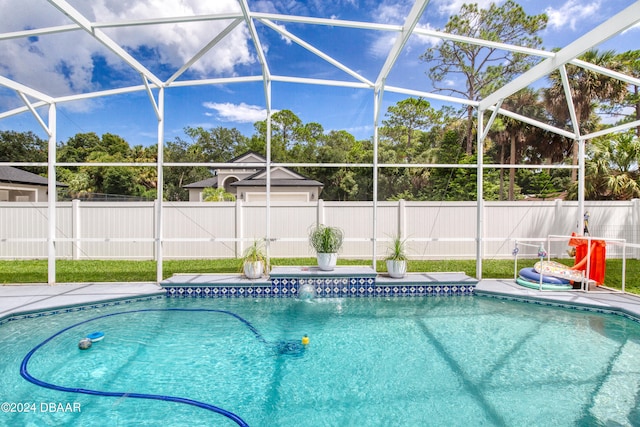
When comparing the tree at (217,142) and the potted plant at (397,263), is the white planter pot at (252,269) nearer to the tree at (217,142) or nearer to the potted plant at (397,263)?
the potted plant at (397,263)

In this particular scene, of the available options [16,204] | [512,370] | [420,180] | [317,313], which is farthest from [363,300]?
[420,180]

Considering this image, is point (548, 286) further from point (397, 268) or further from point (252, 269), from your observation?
point (252, 269)

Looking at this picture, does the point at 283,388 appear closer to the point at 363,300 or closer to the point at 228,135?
the point at 363,300

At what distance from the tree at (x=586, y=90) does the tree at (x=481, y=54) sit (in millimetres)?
3098

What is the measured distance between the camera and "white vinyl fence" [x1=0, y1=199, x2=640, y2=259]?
8.98 metres

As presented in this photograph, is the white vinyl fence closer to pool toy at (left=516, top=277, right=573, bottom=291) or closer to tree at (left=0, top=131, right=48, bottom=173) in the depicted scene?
tree at (left=0, top=131, right=48, bottom=173)

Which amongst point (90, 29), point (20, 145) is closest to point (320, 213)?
point (90, 29)

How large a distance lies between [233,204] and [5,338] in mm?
5484

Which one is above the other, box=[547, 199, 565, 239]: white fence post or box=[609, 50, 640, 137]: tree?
box=[609, 50, 640, 137]: tree

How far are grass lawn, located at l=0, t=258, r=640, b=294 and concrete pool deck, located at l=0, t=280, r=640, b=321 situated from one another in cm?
65

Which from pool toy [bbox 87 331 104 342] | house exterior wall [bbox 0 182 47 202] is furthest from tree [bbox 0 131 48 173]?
pool toy [bbox 87 331 104 342]

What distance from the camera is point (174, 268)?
8.02 m

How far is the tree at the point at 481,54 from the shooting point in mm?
16219

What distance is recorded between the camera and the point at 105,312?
17.1ft
